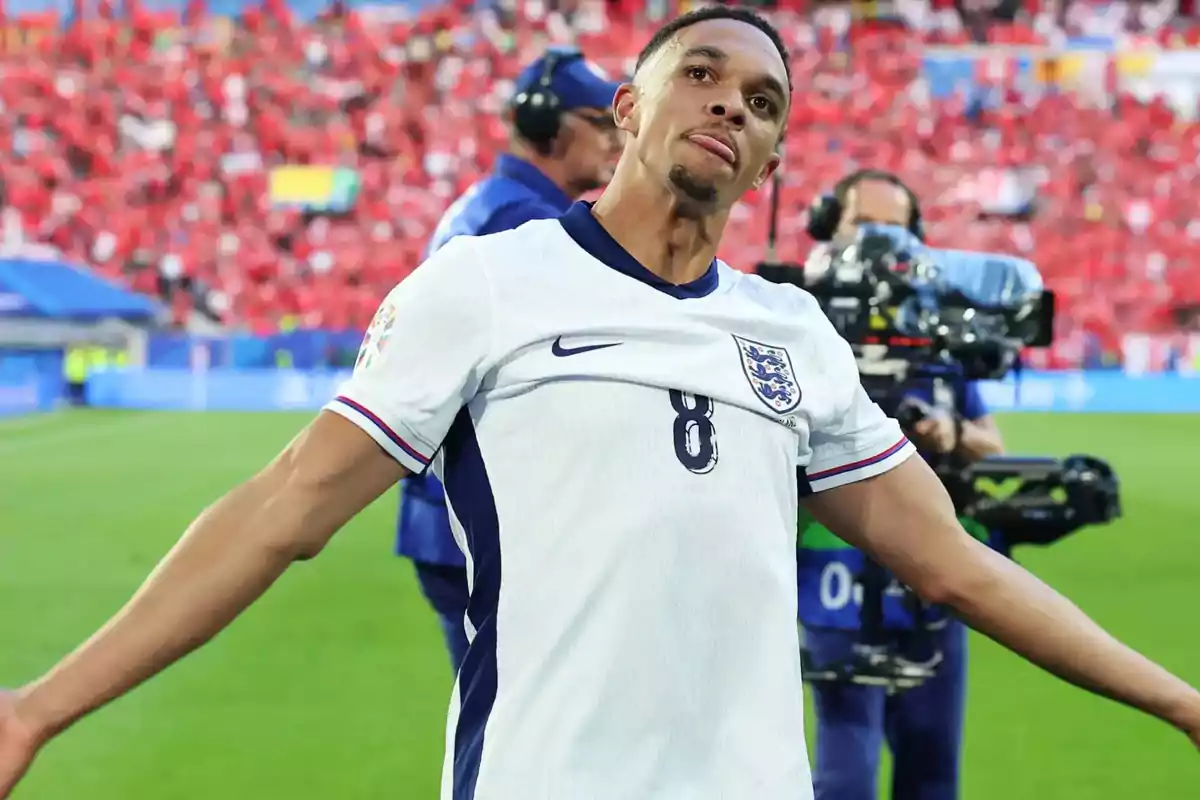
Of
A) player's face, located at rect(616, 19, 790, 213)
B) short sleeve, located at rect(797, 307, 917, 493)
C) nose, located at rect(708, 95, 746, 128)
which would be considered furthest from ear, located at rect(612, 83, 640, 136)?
short sleeve, located at rect(797, 307, 917, 493)

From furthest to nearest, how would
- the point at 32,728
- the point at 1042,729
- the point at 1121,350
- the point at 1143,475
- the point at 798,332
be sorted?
the point at 1121,350
the point at 1143,475
the point at 1042,729
the point at 798,332
the point at 32,728

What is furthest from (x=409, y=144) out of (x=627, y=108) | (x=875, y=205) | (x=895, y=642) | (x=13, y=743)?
(x=13, y=743)

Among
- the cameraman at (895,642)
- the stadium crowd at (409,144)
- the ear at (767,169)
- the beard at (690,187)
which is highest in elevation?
the stadium crowd at (409,144)

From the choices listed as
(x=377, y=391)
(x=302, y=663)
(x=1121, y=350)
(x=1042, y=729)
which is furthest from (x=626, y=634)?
(x=1121, y=350)

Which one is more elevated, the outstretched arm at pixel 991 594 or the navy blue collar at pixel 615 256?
the navy blue collar at pixel 615 256

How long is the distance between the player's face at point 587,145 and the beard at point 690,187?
1.86 metres

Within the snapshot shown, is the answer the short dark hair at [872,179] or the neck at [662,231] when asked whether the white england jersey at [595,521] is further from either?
the short dark hair at [872,179]

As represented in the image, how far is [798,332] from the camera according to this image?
171cm

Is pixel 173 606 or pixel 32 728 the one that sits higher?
pixel 173 606

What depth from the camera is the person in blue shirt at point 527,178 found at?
3.23 meters

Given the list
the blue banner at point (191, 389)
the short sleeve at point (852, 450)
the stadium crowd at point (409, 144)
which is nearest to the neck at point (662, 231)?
the short sleeve at point (852, 450)

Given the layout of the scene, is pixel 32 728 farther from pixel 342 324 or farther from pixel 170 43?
pixel 170 43

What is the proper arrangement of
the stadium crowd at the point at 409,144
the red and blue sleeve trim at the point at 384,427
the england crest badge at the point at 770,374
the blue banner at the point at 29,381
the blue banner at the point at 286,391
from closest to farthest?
the red and blue sleeve trim at the point at 384,427 < the england crest badge at the point at 770,374 < the blue banner at the point at 29,381 < the blue banner at the point at 286,391 < the stadium crowd at the point at 409,144

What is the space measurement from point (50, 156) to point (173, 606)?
80.1 feet
